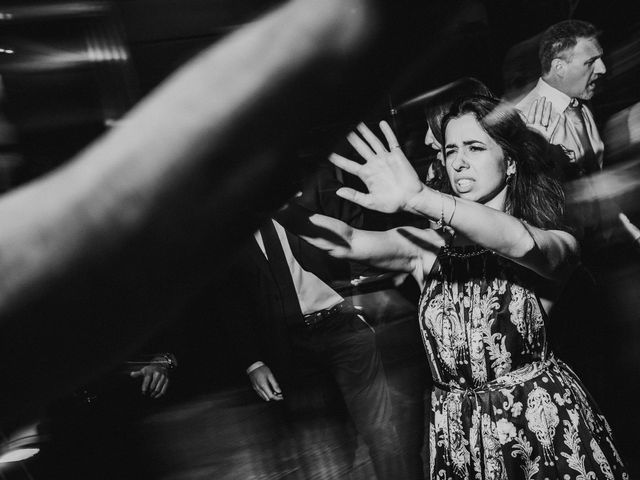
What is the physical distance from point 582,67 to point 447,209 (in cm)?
213

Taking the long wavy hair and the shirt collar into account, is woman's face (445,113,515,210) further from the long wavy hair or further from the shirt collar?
the shirt collar

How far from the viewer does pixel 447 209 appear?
154cm

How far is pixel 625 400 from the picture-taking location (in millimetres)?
3021

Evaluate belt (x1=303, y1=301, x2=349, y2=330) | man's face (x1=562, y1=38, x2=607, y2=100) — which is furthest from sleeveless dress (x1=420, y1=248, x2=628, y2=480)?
man's face (x1=562, y1=38, x2=607, y2=100)

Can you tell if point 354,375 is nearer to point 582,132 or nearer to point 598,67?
point 582,132

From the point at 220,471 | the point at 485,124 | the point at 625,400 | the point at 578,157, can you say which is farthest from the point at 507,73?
the point at 220,471

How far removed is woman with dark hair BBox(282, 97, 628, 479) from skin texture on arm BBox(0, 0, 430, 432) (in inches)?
Answer: 54.0

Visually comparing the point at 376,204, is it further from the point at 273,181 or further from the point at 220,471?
the point at 220,471

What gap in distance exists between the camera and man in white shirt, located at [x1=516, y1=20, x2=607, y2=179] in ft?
9.76

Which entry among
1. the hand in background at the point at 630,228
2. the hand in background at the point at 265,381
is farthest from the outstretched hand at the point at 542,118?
the hand in background at the point at 265,381

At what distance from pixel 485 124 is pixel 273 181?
2134mm

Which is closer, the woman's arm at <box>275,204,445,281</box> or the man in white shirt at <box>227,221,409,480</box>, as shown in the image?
the woman's arm at <box>275,204,445,281</box>

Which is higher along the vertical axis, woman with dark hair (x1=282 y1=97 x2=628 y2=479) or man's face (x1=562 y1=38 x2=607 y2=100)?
man's face (x1=562 y1=38 x2=607 y2=100)

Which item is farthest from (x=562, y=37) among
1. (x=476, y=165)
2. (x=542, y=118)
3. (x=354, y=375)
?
(x=354, y=375)
